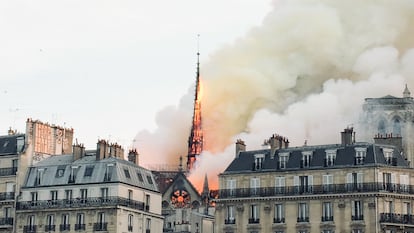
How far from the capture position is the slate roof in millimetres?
79631

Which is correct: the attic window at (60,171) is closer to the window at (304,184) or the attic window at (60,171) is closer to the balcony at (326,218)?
the window at (304,184)

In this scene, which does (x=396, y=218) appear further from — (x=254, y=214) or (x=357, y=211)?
(x=254, y=214)

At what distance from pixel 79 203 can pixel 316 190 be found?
59.2 feet

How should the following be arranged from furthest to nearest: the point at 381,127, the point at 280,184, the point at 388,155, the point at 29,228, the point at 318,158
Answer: the point at 381,127
the point at 29,228
the point at 280,184
the point at 318,158
the point at 388,155

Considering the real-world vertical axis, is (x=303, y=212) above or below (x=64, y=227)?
above

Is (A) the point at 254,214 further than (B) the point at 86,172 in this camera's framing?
No

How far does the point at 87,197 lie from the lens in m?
75.3

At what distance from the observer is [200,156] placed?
389 feet

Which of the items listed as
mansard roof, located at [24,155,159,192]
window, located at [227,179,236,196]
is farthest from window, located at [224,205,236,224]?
mansard roof, located at [24,155,159,192]

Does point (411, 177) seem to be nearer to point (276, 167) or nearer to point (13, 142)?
point (276, 167)

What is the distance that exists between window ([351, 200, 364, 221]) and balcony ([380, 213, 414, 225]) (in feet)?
4.64

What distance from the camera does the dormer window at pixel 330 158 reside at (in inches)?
2788

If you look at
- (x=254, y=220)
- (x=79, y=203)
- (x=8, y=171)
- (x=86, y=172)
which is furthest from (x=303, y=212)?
(x=8, y=171)

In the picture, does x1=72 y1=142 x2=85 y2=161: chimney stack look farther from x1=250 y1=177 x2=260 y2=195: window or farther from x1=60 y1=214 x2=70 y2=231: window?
x1=250 y1=177 x2=260 y2=195: window
